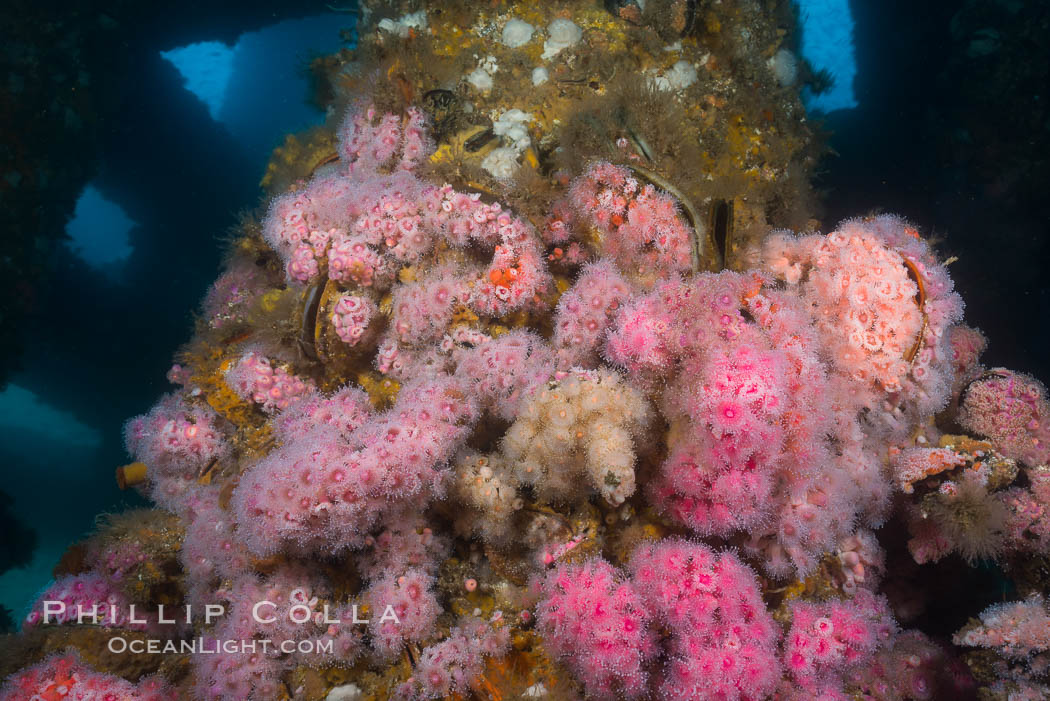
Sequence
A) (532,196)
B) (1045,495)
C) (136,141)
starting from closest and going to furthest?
(1045,495) → (532,196) → (136,141)

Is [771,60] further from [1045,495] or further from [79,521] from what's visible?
[79,521]

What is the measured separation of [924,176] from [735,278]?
336 inches

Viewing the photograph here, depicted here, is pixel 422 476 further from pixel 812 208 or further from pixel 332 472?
pixel 812 208

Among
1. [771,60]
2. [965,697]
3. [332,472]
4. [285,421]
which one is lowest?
[965,697]

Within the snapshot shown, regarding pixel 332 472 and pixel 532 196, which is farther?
pixel 532 196

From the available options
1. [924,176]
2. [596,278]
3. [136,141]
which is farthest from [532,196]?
[136,141]

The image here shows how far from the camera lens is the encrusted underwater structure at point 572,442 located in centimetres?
322

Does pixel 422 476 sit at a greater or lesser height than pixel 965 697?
greater

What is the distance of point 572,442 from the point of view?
10.8 ft

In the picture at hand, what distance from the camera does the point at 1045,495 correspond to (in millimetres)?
3951

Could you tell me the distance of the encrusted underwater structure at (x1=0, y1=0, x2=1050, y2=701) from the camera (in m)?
3.22

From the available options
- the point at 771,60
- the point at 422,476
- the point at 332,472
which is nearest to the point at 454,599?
the point at 422,476

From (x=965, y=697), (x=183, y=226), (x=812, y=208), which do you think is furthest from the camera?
(x=183, y=226)

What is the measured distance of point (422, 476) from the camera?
3.40 metres
